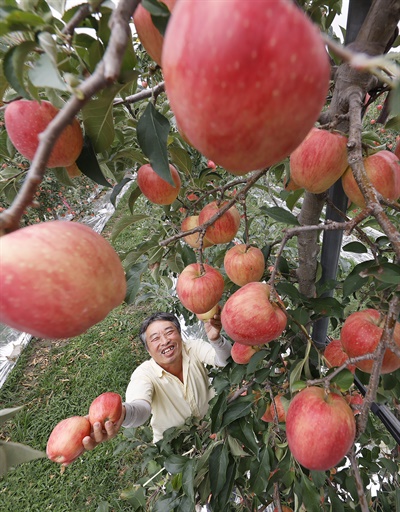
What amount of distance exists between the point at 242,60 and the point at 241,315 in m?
0.53

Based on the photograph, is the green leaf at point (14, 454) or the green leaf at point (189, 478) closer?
the green leaf at point (14, 454)

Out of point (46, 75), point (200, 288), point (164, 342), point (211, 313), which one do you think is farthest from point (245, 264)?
point (164, 342)

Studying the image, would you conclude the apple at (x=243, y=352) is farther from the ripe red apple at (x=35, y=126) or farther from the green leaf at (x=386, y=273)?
the ripe red apple at (x=35, y=126)

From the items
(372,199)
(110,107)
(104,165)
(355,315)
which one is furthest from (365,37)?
(104,165)

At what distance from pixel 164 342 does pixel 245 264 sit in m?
1.01

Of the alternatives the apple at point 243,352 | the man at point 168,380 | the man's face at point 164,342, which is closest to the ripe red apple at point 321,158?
the apple at point 243,352

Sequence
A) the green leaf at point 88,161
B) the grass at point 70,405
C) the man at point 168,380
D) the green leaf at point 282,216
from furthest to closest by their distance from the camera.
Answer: the grass at point 70,405 → the man at point 168,380 → the green leaf at point 282,216 → the green leaf at point 88,161

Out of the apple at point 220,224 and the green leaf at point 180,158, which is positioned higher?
the green leaf at point 180,158

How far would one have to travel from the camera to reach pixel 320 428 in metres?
0.58

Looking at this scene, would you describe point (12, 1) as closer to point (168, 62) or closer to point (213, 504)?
point (168, 62)

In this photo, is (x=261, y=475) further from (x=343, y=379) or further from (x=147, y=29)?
(x=147, y=29)

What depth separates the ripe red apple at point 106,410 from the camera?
1.17m

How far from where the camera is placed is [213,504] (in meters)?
0.96

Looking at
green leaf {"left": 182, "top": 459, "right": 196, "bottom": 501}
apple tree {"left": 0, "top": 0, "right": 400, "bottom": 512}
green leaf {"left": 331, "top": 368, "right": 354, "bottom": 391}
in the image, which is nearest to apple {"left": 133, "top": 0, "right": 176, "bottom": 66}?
apple tree {"left": 0, "top": 0, "right": 400, "bottom": 512}
